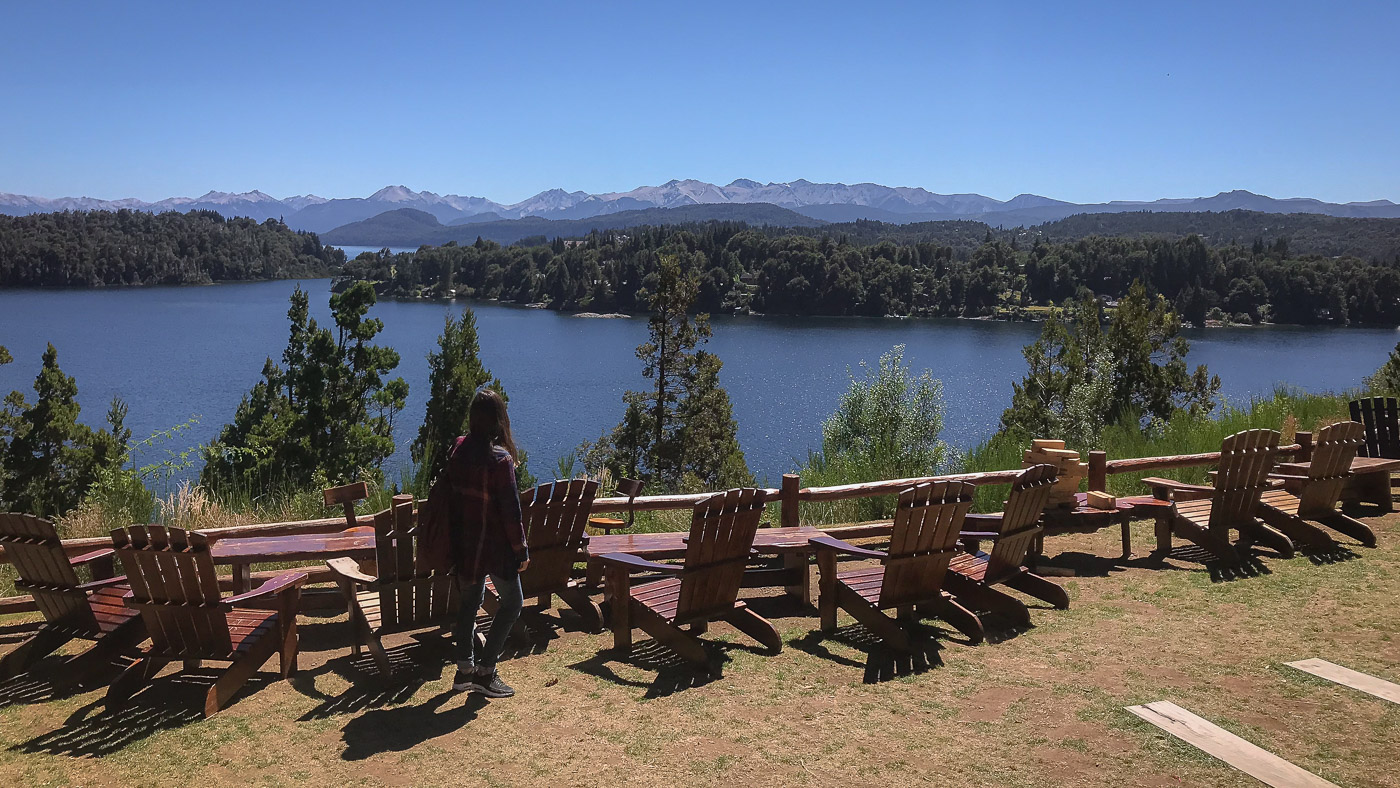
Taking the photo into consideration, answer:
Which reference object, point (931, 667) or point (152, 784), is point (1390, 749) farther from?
point (152, 784)

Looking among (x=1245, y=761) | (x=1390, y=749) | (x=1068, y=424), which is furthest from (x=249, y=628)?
(x=1068, y=424)

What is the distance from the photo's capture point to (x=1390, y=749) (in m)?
3.77

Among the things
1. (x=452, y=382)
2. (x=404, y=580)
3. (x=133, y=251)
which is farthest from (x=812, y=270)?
(x=404, y=580)

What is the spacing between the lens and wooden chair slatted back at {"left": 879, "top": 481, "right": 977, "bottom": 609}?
509cm

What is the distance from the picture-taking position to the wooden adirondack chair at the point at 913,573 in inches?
200

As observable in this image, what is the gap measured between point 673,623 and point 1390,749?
3.06m

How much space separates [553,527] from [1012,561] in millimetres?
2734

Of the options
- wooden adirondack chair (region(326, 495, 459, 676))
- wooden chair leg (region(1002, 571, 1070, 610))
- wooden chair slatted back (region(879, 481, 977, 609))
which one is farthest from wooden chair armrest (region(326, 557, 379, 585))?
wooden chair leg (region(1002, 571, 1070, 610))

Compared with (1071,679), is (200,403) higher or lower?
lower

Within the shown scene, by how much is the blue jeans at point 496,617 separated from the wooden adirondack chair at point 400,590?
206 mm

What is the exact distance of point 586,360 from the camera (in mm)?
80625

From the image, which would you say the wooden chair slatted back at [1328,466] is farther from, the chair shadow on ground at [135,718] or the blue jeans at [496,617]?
→ the chair shadow on ground at [135,718]

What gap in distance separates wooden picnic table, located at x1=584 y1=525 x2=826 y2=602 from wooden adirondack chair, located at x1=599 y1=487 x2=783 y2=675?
58cm

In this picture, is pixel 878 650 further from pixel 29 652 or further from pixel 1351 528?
pixel 1351 528
